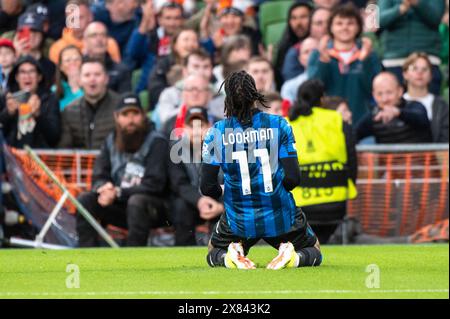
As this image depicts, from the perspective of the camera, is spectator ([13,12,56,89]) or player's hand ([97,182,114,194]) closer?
player's hand ([97,182,114,194])

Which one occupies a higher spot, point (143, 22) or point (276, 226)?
point (143, 22)

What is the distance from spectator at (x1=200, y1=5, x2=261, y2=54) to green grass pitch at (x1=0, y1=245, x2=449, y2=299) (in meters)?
5.93

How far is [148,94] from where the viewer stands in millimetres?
18531

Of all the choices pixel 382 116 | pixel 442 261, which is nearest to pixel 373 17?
pixel 382 116

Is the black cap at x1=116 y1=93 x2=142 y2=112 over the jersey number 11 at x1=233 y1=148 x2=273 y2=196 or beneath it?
over

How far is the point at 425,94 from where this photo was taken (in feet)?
55.2

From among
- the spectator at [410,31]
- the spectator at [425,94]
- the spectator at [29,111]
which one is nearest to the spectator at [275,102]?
A: the spectator at [425,94]

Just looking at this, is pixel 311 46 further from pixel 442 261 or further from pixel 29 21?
pixel 442 261

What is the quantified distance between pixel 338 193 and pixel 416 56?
319cm

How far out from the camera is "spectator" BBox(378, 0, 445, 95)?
17328 mm

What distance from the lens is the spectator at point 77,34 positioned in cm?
1950

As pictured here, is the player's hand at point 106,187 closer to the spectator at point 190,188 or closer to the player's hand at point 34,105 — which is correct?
the spectator at point 190,188

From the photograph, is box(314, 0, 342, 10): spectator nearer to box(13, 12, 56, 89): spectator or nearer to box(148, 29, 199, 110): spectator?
box(148, 29, 199, 110): spectator

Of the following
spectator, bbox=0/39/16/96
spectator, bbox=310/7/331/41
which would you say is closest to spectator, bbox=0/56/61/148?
spectator, bbox=0/39/16/96
